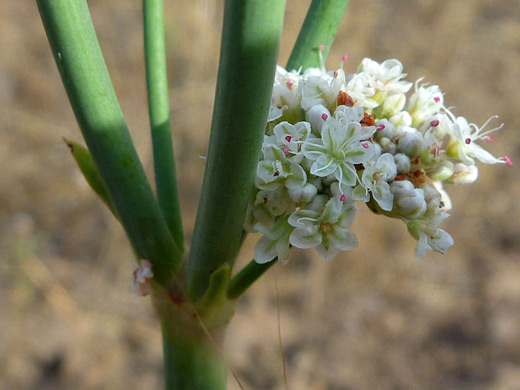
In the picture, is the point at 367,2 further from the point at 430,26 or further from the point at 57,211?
the point at 57,211

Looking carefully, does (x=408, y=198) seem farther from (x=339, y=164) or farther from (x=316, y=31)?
(x=316, y=31)

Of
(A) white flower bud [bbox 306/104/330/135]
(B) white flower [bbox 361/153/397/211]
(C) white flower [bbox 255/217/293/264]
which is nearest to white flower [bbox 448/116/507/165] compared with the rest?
(B) white flower [bbox 361/153/397/211]

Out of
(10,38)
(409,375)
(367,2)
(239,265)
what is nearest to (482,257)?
(409,375)

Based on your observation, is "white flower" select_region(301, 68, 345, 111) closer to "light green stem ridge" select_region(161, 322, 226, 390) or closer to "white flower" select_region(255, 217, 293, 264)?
"white flower" select_region(255, 217, 293, 264)

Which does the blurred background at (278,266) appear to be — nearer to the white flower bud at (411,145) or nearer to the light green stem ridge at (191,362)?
the light green stem ridge at (191,362)

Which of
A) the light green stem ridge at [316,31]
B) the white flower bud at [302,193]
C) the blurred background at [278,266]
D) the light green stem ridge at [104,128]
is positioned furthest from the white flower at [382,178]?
the blurred background at [278,266]

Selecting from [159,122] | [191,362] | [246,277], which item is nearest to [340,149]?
[246,277]
